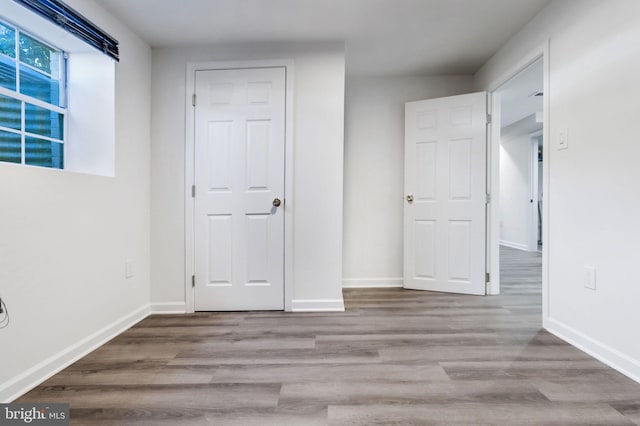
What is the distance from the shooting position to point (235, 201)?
257 cm

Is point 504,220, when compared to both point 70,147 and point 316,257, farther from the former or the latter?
point 70,147

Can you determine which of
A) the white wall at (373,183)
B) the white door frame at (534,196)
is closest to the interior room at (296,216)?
the white wall at (373,183)

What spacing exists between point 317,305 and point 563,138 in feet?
7.15

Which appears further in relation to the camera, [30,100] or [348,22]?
[348,22]

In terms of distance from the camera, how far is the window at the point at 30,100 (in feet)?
5.32

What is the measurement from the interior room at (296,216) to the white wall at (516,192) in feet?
11.2

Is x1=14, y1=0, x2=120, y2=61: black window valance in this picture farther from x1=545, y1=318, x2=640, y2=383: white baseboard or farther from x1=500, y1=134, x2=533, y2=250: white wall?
x1=500, y1=134, x2=533, y2=250: white wall

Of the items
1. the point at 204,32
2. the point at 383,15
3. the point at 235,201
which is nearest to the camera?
the point at 383,15

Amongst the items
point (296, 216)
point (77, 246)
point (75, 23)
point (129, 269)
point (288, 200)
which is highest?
point (75, 23)

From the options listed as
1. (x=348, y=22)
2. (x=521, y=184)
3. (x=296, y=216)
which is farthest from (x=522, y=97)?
(x=296, y=216)

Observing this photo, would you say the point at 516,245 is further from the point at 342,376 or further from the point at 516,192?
the point at 342,376

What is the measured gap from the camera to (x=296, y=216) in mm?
2572

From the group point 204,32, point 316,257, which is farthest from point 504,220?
point 204,32

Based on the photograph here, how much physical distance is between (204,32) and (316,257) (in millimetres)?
2046
